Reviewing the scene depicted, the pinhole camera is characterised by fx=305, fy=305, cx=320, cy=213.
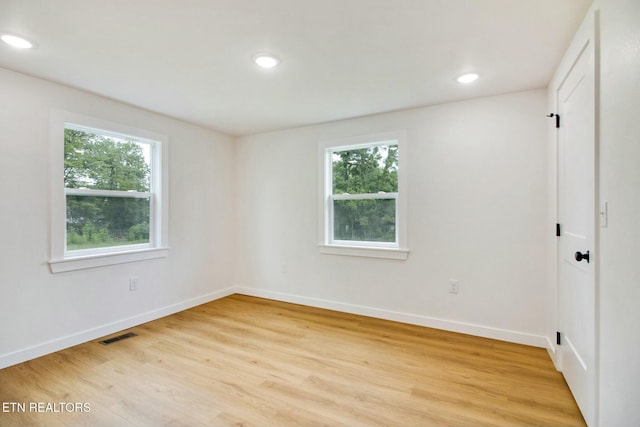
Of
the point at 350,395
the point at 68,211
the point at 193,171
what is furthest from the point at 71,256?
the point at 350,395

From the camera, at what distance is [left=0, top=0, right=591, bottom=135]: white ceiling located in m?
1.69

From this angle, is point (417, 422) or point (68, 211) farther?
point (68, 211)

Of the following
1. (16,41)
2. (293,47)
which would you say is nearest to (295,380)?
(293,47)

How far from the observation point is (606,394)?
Result: 1419 millimetres

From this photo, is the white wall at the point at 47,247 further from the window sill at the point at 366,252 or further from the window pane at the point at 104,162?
the window sill at the point at 366,252

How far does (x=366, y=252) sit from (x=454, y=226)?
39.5 inches

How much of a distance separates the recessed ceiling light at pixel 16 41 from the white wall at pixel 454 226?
2.60 meters

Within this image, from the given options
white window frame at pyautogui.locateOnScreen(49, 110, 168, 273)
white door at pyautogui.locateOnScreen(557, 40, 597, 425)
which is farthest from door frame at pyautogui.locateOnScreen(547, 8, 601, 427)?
white window frame at pyautogui.locateOnScreen(49, 110, 168, 273)

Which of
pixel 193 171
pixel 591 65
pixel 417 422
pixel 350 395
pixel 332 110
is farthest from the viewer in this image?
pixel 193 171

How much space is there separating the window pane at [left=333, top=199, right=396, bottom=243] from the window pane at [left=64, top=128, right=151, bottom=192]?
7.57 feet

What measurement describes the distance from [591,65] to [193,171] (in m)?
3.86

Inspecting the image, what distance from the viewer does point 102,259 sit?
2.99 meters

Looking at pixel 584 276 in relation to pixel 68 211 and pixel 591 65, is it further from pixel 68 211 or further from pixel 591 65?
pixel 68 211

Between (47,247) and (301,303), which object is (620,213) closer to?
(301,303)
